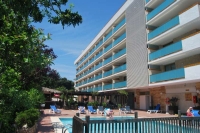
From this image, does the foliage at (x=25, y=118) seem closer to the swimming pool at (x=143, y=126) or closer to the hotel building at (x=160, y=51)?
the swimming pool at (x=143, y=126)

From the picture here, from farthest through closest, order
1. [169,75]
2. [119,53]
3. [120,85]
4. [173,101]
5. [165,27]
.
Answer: [119,53], [120,85], [173,101], [165,27], [169,75]

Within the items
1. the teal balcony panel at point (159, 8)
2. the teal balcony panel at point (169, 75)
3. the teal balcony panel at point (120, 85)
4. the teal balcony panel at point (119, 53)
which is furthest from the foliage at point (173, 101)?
the teal balcony panel at point (119, 53)

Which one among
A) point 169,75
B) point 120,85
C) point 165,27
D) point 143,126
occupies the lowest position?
point 143,126

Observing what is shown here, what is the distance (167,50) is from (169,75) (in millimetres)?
2661

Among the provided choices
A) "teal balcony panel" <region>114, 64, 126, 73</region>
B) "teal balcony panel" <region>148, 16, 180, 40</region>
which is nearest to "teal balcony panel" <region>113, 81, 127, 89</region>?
"teal balcony panel" <region>114, 64, 126, 73</region>

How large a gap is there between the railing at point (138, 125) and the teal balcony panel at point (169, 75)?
12.8 metres

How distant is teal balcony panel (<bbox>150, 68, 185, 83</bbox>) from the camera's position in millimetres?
18172

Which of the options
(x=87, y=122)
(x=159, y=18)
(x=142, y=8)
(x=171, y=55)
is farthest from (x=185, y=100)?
(x=87, y=122)

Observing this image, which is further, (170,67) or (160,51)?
(170,67)

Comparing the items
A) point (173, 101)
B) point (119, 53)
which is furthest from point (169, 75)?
point (119, 53)

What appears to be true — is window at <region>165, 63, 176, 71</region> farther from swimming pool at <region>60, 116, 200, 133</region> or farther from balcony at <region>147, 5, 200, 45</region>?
swimming pool at <region>60, 116, 200, 133</region>

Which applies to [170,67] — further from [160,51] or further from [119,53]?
[119,53]

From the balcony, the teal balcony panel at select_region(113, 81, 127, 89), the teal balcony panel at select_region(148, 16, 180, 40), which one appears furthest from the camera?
the teal balcony panel at select_region(113, 81, 127, 89)

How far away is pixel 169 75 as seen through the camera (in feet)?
65.1
